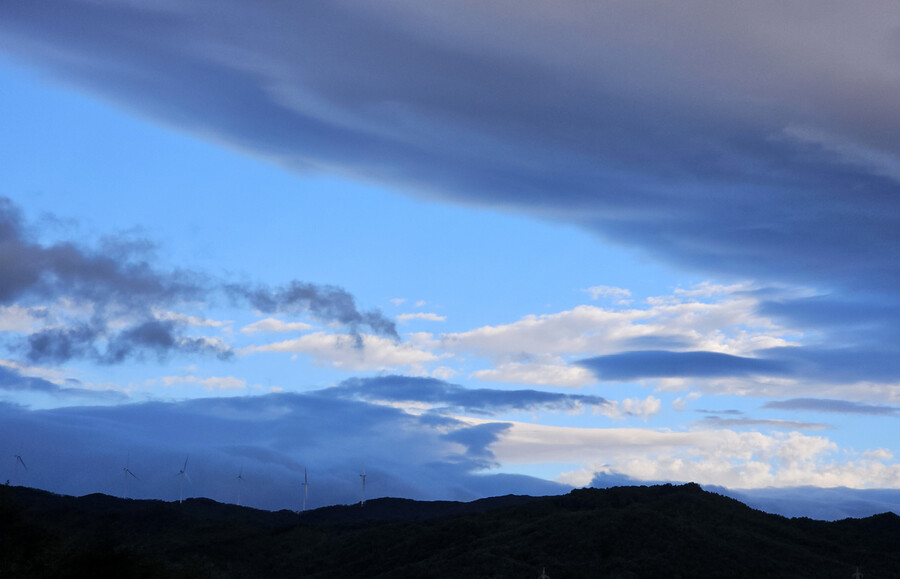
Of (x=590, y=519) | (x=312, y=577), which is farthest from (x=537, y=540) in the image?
(x=312, y=577)

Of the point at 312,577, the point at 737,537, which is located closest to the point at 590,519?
the point at 737,537

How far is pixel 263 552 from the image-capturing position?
17062 centimetres

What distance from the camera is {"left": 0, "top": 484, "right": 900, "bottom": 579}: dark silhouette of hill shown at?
112625 millimetres

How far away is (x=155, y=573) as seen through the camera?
68.9 metres

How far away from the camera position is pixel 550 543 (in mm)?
128875

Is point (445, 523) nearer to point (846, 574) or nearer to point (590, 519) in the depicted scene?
point (590, 519)

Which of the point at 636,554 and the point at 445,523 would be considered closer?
the point at 636,554

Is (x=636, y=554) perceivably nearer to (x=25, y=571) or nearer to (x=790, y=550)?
(x=790, y=550)

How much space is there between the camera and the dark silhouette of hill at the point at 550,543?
370 feet

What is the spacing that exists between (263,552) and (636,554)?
8449 centimetres

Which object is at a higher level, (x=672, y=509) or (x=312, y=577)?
(x=672, y=509)

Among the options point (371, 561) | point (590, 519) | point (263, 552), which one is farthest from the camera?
point (263, 552)

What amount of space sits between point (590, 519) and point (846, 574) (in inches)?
1499

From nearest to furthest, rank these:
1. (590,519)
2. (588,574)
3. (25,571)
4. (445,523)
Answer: (25,571) → (588,574) → (590,519) → (445,523)
